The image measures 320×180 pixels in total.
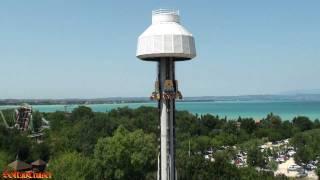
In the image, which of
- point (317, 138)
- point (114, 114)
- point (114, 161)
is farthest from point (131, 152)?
point (114, 114)

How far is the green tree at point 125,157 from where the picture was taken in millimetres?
51750

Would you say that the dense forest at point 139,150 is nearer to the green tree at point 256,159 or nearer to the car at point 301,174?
the green tree at point 256,159

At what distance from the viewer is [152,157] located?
54.1 meters

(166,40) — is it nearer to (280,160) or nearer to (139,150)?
(139,150)

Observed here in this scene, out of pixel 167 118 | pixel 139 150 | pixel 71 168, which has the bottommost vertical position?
pixel 71 168

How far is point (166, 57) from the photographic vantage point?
34.8 meters

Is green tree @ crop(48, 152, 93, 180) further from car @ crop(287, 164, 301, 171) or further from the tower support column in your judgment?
car @ crop(287, 164, 301, 171)

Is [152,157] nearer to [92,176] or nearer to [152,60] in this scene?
[92,176]

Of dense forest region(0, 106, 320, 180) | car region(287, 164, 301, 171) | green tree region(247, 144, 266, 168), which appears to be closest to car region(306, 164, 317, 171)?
car region(287, 164, 301, 171)

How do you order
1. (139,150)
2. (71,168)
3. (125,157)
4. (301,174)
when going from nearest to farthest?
(71,168)
(125,157)
(139,150)
(301,174)

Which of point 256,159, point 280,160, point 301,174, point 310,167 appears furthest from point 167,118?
point 280,160

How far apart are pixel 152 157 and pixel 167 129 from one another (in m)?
20.4

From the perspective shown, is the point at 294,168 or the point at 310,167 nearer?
the point at 294,168

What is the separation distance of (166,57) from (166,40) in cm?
204
